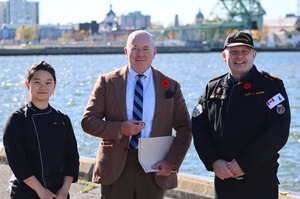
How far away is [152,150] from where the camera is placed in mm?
4891

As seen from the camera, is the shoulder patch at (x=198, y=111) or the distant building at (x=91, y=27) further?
the distant building at (x=91, y=27)

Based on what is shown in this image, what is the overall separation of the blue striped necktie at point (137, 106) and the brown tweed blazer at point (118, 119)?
0.07 meters

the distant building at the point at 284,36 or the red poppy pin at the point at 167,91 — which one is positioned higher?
the red poppy pin at the point at 167,91

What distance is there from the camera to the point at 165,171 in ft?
16.0

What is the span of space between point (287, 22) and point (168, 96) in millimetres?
176560

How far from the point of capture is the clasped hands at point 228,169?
179 inches

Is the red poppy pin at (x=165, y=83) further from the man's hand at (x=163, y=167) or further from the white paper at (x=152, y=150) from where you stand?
the man's hand at (x=163, y=167)

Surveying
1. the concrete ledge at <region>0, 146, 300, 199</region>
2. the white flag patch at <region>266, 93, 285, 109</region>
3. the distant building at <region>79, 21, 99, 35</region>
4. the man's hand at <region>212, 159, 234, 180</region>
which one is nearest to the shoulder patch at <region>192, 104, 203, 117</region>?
the man's hand at <region>212, 159, 234, 180</region>

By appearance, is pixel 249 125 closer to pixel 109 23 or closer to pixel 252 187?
pixel 252 187

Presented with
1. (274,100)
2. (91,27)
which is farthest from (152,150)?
(91,27)

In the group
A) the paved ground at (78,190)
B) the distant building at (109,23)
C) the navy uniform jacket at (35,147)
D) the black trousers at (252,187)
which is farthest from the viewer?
the distant building at (109,23)

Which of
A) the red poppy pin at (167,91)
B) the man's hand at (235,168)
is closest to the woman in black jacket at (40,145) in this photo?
the red poppy pin at (167,91)

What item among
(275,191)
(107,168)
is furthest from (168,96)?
(275,191)

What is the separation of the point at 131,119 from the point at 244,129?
0.84 m
